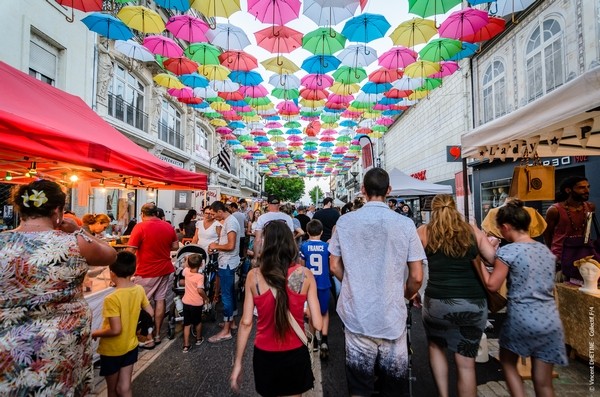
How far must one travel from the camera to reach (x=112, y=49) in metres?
12.6

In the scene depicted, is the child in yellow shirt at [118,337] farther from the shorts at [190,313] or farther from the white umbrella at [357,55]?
the white umbrella at [357,55]

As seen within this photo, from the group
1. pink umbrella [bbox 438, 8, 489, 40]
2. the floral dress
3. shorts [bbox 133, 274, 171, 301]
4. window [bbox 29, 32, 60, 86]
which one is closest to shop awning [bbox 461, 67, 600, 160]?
the floral dress

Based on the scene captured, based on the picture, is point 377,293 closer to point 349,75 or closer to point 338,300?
point 338,300

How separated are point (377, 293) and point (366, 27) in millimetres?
8070

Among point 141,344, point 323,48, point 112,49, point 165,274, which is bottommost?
point 141,344

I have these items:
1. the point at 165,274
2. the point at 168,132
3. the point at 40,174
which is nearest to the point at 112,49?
the point at 168,132

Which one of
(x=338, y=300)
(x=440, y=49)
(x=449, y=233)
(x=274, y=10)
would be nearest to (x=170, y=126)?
(x=274, y=10)

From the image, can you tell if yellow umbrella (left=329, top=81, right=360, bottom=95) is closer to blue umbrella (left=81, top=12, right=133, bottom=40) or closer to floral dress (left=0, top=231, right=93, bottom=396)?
blue umbrella (left=81, top=12, right=133, bottom=40)

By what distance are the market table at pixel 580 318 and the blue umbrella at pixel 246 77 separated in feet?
34.7

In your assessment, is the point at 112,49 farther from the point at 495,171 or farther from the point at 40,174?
the point at 495,171

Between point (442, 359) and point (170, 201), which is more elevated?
point (170, 201)

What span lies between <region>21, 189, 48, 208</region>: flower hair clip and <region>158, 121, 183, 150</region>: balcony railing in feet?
59.0

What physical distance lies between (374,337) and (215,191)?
613 inches

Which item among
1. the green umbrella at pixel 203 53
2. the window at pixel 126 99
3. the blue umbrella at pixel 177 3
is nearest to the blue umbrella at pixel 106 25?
the green umbrella at pixel 203 53
